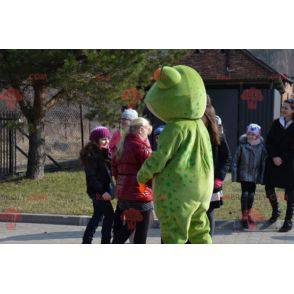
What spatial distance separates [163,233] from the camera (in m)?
4.81

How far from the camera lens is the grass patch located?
9148mm

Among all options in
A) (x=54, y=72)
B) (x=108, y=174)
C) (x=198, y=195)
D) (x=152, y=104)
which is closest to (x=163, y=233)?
(x=198, y=195)

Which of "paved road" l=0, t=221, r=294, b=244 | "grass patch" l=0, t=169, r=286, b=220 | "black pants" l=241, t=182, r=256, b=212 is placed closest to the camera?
"paved road" l=0, t=221, r=294, b=244

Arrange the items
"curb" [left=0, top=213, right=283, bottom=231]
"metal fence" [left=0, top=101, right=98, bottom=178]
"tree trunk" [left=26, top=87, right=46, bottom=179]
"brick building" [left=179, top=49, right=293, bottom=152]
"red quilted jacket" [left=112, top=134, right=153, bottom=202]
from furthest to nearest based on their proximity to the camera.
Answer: "brick building" [left=179, top=49, right=293, bottom=152]
"metal fence" [left=0, top=101, right=98, bottom=178]
"tree trunk" [left=26, top=87, right=46, bottom=179]
"curb" [left=0, top=213, right=283, bottom=231]
"red quilted jacket" [left=112, top=134, right=153, bottom=202]

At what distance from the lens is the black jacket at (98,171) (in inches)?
241

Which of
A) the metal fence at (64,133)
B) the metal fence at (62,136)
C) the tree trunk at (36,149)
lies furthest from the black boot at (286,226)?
the metal fence at (64,133)

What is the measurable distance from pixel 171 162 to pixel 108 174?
164cm

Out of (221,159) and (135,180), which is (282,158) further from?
(135,180)

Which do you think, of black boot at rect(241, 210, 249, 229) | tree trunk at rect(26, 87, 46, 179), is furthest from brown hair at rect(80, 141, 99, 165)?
tree trunk at rect(26, 87, 46, 179)

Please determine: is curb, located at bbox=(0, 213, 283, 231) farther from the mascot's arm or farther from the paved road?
the mascot's arm

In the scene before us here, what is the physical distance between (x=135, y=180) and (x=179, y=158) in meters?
1.02

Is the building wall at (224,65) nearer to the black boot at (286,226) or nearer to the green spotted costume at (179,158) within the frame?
the black boot at (286,226)

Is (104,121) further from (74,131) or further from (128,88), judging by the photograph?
(74,131)

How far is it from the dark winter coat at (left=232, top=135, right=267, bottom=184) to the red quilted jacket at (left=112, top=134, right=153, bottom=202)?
99.3 inches
